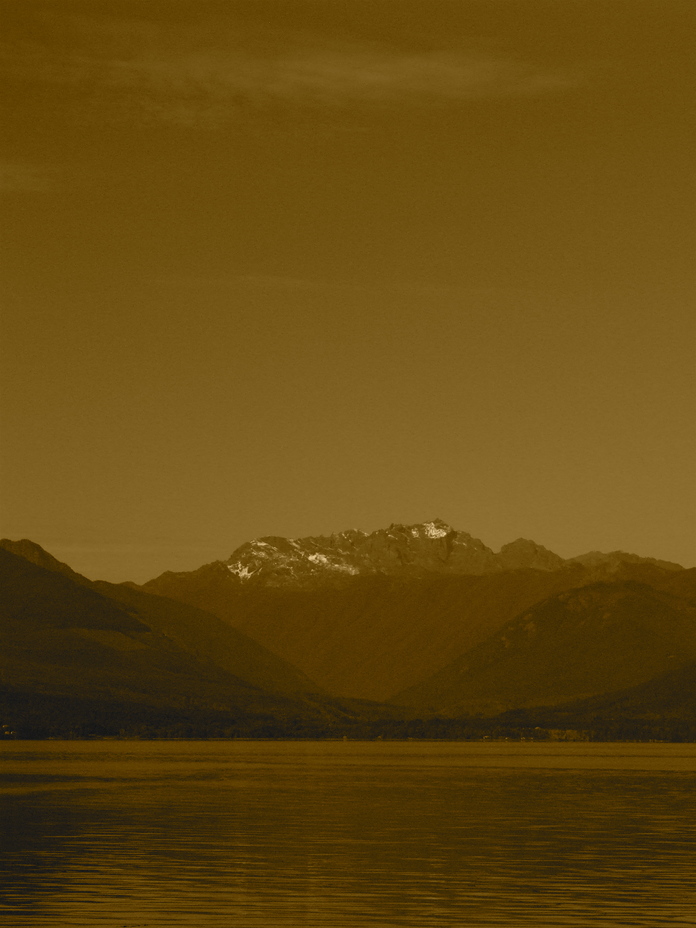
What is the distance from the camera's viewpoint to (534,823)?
305 ft

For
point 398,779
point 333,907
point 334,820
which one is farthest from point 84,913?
point 398,779

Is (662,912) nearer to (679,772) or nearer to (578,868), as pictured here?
(578,868)

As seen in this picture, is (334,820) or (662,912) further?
(334,820)

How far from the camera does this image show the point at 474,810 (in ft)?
345

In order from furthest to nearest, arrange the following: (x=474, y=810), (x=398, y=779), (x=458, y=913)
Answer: (x=398, y=779) < (x=474, y=810) < (x=458, y=913)

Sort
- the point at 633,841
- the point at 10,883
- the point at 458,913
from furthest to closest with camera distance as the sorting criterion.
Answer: the point at 633,841, the point at 10,883, the point at 458,913

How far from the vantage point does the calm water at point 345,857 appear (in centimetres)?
5288

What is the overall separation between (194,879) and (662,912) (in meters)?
19.1

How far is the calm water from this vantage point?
2082 inches

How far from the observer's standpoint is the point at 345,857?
71.3m

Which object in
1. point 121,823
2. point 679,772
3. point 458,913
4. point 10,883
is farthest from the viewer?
point 679,772

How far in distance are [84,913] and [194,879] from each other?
10831 mm

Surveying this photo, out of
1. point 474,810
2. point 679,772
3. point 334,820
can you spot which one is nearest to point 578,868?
point 334,820

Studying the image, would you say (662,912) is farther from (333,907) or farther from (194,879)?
(194,879)
